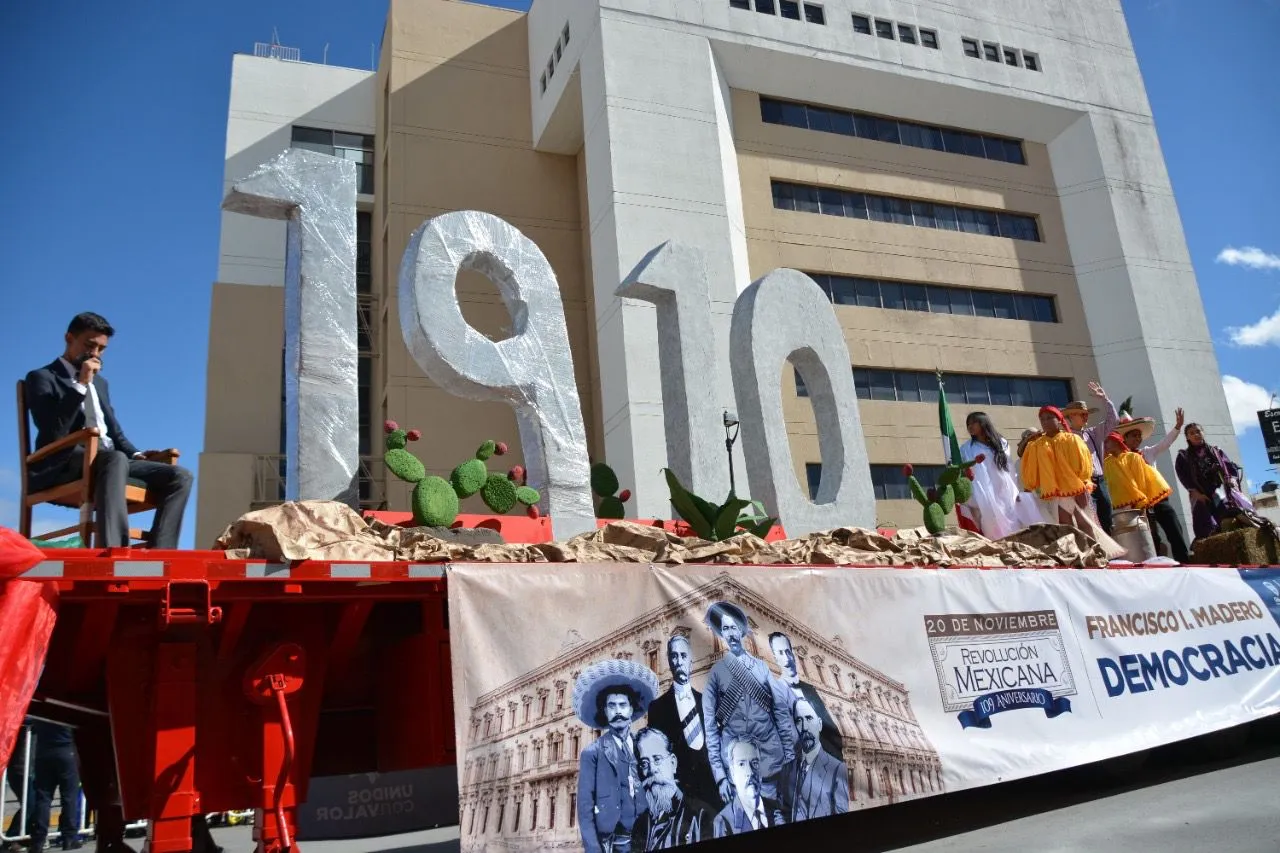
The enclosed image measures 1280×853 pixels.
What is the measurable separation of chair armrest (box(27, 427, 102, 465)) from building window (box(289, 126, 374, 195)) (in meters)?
26.2

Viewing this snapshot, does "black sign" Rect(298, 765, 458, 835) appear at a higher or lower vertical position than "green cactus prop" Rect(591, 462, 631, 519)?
lower

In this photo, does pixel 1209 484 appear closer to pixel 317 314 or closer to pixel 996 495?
pixel 996 495

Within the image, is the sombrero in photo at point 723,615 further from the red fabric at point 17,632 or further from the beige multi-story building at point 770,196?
the beige multi-story building at point 770,196

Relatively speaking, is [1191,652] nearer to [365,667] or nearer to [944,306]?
[365,667]

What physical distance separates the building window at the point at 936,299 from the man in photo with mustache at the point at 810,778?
22.0 meters

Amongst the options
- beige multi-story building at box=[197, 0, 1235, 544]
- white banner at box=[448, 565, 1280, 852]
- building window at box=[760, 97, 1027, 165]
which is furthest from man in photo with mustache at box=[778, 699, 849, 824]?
building window at box=[760, 97, 1027, 165]

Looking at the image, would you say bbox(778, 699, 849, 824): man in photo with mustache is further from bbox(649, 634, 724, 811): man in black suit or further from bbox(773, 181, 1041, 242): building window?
bbox(773, 181, 1041, 242): building window

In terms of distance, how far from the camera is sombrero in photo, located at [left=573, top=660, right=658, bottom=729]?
4387mm

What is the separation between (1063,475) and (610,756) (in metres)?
5.91

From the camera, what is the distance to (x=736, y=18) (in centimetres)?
2547

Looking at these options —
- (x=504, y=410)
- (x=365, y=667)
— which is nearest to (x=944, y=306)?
(x=504, y=410)

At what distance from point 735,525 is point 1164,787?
152 inches

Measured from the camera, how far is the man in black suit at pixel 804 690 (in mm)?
5023

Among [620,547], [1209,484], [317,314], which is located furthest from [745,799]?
[1209,484]
